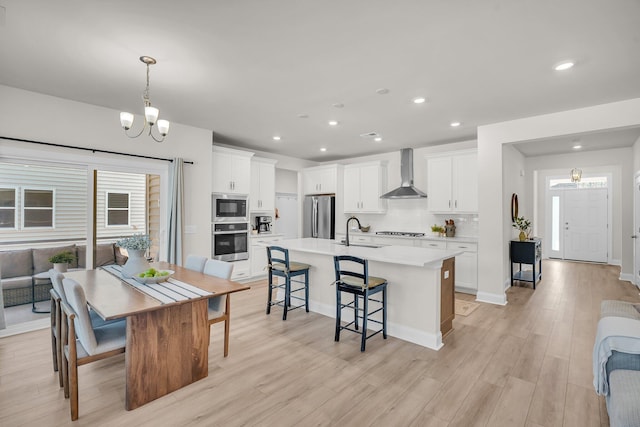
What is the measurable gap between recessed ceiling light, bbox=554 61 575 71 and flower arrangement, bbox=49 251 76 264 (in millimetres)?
5634

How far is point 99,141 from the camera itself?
3943 mm

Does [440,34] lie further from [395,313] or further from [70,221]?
[70,221]

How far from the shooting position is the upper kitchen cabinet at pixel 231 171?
17.6 feet

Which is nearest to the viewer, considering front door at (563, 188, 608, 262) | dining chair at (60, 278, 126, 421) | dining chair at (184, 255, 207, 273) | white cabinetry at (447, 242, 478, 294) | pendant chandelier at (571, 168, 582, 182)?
dining chair at (60, 278, 126, 421)

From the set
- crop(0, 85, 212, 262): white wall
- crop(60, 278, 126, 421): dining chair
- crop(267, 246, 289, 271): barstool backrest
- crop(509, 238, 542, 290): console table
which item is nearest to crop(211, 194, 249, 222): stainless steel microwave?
crop(0, 85, 212, 262): white wall

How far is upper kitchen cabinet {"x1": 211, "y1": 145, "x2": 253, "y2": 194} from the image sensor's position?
211 inches

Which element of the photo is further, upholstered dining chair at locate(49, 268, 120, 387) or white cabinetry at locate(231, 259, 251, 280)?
white cabinetry at locate(231, 259, 251, 280)

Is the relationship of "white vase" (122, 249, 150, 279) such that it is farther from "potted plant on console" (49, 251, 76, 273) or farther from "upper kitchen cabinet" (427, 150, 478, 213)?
"upper kitchen cabinet" (427, 150, 478, 213)

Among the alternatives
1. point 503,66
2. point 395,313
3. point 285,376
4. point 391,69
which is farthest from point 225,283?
point 503,66

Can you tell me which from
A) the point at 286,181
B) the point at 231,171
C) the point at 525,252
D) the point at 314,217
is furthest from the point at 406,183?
the point at 231,171

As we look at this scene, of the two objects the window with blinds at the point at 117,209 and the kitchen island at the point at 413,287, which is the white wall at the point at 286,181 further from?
the kitchen island at the point at 413,287

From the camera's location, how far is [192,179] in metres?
4.88

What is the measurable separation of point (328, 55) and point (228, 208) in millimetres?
3540

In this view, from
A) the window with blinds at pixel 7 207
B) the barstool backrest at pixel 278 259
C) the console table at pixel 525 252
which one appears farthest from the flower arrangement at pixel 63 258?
the console table at pixel 525 252
